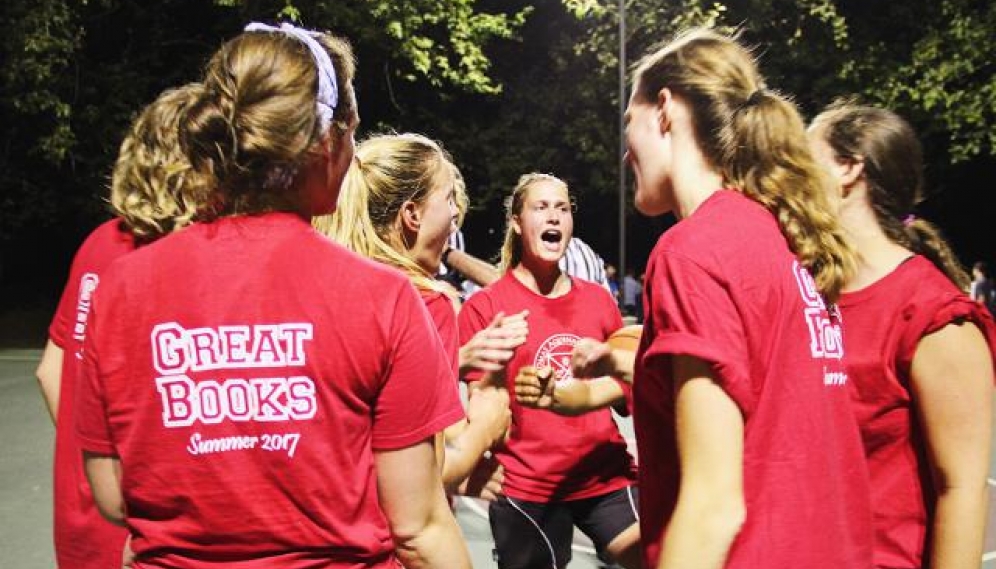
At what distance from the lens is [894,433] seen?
2312mm

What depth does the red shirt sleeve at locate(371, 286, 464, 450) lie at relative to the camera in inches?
74.5

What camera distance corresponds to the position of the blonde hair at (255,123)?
1.89 metres

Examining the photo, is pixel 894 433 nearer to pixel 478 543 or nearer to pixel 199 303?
pixel 199 303

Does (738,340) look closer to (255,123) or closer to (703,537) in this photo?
(703,537)

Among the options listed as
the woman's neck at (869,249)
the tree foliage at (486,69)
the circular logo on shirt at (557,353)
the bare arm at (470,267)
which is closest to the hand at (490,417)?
the woman's neck at (869,249)

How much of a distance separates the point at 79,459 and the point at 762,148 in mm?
2212

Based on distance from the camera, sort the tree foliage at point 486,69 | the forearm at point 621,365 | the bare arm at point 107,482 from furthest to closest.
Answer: the tree foliage at point 486,69, the forearm at point 621,365, the bare arm at point 107,482

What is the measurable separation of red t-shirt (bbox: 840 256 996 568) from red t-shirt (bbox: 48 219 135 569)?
2109 mm

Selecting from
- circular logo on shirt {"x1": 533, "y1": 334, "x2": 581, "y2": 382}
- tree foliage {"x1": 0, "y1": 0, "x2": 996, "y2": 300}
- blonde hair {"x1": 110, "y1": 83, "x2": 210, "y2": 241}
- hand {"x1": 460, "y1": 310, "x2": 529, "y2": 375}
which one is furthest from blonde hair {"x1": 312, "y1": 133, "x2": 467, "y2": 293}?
tree foliage {"x1": 0, "y1": 0, "x2": 996, "y2": 300}

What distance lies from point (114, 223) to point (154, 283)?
3.97 ft

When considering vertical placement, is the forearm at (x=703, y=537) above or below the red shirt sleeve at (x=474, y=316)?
above

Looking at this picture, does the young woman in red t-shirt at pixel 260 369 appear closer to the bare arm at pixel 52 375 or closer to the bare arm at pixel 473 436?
the bare arm at pixel 473 436

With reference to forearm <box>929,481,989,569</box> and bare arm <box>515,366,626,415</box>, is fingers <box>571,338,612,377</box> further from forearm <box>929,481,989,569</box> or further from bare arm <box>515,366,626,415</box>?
forearm <box>929,481,989,569</box>

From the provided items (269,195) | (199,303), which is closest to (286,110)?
(269,195)
